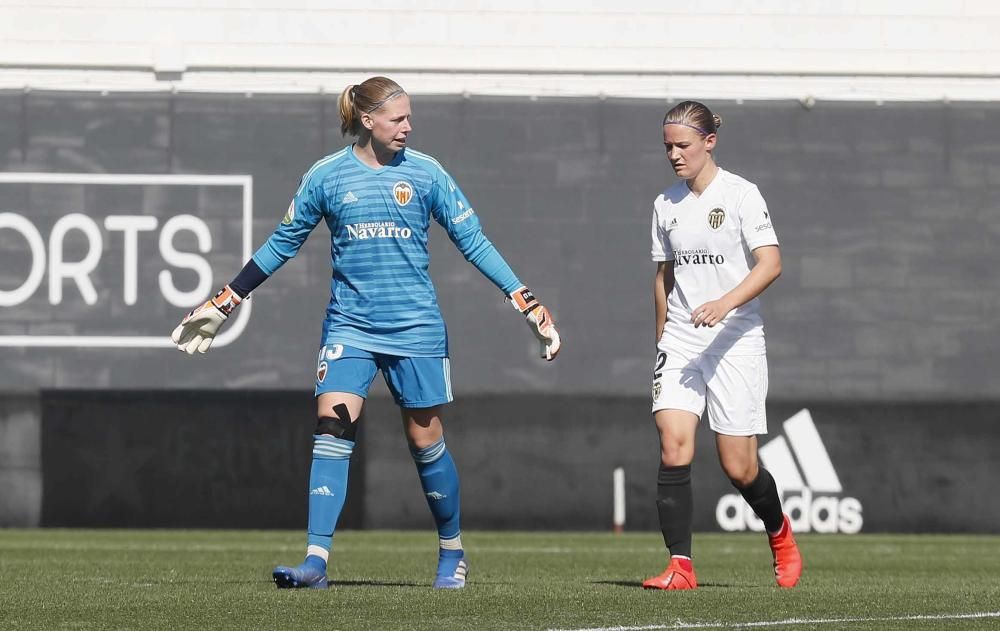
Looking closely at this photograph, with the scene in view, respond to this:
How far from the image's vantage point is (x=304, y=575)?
6418mm

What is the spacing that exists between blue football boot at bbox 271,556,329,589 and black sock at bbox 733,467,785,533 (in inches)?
69.9

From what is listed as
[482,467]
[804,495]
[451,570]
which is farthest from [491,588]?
[804,495]

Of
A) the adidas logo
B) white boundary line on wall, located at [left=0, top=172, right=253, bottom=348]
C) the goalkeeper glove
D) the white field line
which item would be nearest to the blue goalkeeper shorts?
the goalkeeper glove

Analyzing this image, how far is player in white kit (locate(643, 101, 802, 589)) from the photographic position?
22.9 feet

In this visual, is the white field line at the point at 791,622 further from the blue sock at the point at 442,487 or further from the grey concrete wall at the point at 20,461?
the grey concrete wall at the point at 20,461

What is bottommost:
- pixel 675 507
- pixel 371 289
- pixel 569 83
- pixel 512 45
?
pixel 675 507

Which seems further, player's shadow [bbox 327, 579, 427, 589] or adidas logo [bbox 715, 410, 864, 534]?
adidas logo [bbox 715, 410, 864, 534]

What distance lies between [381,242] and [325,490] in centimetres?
95

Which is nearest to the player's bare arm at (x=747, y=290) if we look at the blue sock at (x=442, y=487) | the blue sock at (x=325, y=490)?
the blue sock at (x=442, y=487)

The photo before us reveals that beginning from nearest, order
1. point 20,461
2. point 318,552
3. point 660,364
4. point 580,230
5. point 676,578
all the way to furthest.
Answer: point 318,552 → point 676,578 → point 660,364 → point 20,461 → point 580,230

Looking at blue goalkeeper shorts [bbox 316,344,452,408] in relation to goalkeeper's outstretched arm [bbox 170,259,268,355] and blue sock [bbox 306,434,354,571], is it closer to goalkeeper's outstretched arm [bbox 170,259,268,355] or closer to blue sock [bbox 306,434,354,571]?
blue sock [bbox 306,434,354,571]

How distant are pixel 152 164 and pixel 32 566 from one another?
4975 mm

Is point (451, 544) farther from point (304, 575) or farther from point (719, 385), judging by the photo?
point (719, 385)

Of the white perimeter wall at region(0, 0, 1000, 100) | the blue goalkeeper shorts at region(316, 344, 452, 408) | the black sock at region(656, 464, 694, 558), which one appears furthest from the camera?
the white perimeter wall at region(0, 0, 1000, 100)
